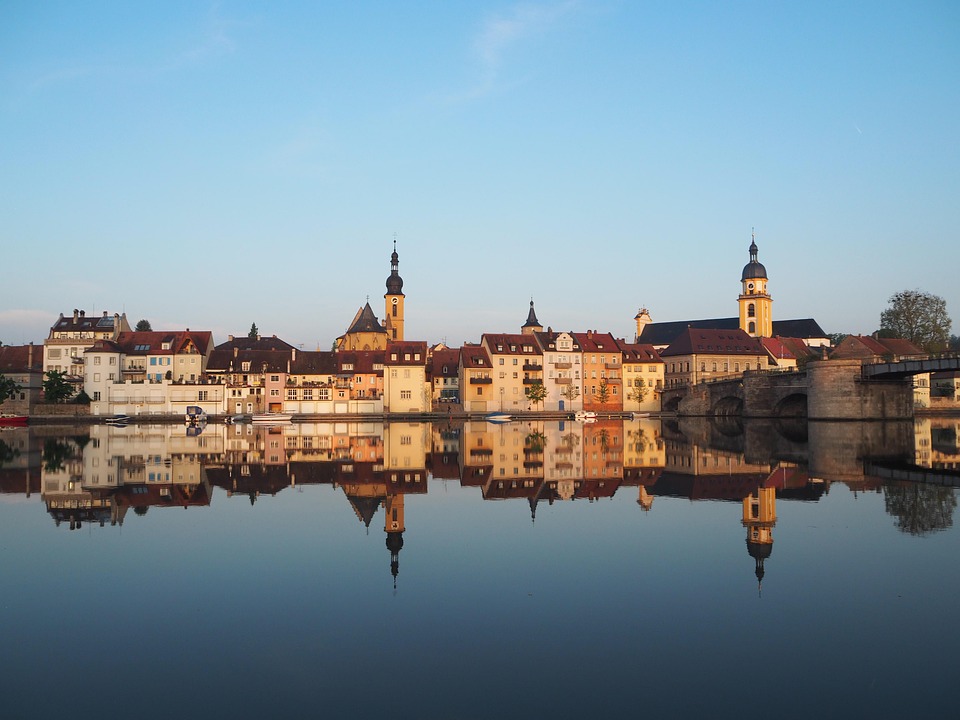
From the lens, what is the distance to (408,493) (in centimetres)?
2658

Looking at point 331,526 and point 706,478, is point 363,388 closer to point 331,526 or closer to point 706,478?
point 706,478

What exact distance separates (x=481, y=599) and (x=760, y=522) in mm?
10173

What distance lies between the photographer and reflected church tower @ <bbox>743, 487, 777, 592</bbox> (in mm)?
16266

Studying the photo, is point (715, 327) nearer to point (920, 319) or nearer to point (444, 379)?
point (920, 319)

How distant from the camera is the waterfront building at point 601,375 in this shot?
10606cm

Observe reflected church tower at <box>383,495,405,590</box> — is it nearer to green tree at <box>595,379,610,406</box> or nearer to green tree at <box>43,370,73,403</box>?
green tree at <box>43,370,73,403</box>

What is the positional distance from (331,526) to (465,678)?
10760 millimetres

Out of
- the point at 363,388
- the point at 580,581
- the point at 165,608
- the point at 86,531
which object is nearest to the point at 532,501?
the point at 580,581

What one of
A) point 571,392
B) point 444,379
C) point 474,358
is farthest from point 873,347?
point 444,379

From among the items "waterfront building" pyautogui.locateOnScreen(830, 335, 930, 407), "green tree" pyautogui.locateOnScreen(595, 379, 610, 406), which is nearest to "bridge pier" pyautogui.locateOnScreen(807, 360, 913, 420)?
"waterfront building" pyautogui.locateOnScreen(830, 335, 930, 407)

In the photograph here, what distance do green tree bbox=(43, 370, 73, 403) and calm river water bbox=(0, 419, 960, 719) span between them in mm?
68868

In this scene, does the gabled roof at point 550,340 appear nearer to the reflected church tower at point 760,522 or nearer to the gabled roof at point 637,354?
the gabled roof at point 637,354

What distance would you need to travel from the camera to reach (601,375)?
107500mm

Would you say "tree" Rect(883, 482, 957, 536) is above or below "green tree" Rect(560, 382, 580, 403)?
below
